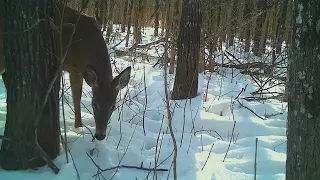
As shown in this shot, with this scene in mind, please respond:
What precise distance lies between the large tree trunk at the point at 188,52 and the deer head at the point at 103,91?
2045 millimetres

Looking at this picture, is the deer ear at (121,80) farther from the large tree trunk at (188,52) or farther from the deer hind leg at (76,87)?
the large tree trunk at (188,52)

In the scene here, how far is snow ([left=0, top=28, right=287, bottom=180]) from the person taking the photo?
3.43m

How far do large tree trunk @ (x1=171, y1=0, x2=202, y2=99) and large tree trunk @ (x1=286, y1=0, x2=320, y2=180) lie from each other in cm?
430

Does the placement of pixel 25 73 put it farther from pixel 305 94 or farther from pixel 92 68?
pixel 305 94

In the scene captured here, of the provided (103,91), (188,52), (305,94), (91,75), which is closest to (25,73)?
(91,75)

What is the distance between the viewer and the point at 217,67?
9.85 metres

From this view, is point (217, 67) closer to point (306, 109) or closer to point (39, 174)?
point (39, 174)

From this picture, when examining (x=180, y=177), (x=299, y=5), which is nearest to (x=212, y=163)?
(x=180, y=177)

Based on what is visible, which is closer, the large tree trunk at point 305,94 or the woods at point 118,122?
the large tree trunk at point 305,94

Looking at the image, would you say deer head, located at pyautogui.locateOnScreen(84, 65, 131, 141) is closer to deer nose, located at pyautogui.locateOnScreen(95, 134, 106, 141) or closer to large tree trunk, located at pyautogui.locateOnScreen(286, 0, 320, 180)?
deer nose, located at pyautogui.locateOnScreen(95, 134, 106, 141)

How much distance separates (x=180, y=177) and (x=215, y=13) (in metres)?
7.61

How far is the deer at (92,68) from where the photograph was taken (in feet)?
14.5

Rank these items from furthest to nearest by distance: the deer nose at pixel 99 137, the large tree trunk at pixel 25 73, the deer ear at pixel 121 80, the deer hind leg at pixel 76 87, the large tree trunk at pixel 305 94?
the deer hind leg at pixel 76 87, the deer ear at pixel 121 80, the deer nose at pixel 99 137, the large tree trunk at pixel 25 73, the large tree trunk at pixel 305 94

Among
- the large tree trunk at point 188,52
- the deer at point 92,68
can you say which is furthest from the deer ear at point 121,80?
the large tree trunk at point 188,52
